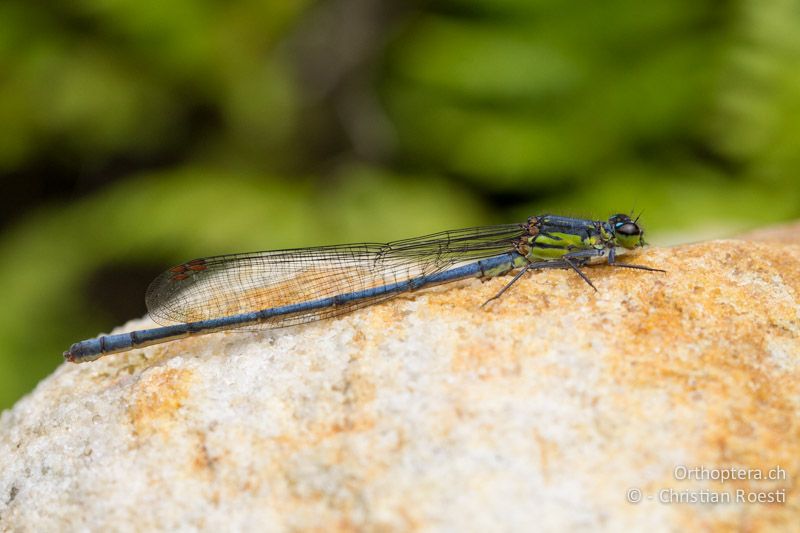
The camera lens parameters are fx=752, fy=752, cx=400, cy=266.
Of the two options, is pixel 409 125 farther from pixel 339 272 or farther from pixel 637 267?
pixel 637 267

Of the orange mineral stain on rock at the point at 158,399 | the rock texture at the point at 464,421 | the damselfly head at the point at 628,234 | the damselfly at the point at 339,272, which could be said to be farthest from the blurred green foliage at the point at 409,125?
the orange mineral stain on rock at the point at 158,399

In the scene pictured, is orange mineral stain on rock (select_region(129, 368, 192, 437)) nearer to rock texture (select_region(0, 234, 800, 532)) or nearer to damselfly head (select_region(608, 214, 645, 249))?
rock texture (select_region(0, 234, 800, 532))

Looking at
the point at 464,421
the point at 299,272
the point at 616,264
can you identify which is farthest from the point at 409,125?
the point at 464,421

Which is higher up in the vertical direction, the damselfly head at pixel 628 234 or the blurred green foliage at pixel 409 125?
the blurred green foliage at pixel 409 125

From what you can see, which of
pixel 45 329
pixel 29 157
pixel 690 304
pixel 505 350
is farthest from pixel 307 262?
pixel 29 157

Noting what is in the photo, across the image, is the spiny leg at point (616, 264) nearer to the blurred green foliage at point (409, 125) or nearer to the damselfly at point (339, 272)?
the damselfly at point (339, 272)
